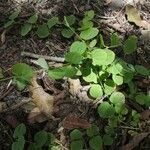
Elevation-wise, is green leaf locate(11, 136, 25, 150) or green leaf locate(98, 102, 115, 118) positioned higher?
green leaf locate(98, 102, 115, 118)

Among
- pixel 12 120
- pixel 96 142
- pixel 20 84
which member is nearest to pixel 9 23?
pixel 20 84

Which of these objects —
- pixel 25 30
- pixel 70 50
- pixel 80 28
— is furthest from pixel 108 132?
pixel 25 30

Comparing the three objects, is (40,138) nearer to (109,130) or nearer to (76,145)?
(76,145)

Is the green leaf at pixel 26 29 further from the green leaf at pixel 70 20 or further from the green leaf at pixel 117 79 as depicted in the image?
the green leaf at pixel 117 79

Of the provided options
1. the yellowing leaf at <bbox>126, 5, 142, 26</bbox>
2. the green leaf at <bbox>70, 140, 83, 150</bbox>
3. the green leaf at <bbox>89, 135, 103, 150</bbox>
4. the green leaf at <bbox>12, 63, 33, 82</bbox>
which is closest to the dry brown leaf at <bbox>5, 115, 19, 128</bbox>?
the green leaf at <bbox>12, 63, 33, 82</bbox>

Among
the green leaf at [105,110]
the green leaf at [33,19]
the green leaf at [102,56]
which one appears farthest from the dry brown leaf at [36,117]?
the green leaf at [33,19]

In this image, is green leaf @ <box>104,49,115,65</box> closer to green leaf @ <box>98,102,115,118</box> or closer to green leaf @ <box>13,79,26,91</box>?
green leaf @ <box>98,102,115,118</box>

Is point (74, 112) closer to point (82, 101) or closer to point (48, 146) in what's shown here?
point (82, 101)
